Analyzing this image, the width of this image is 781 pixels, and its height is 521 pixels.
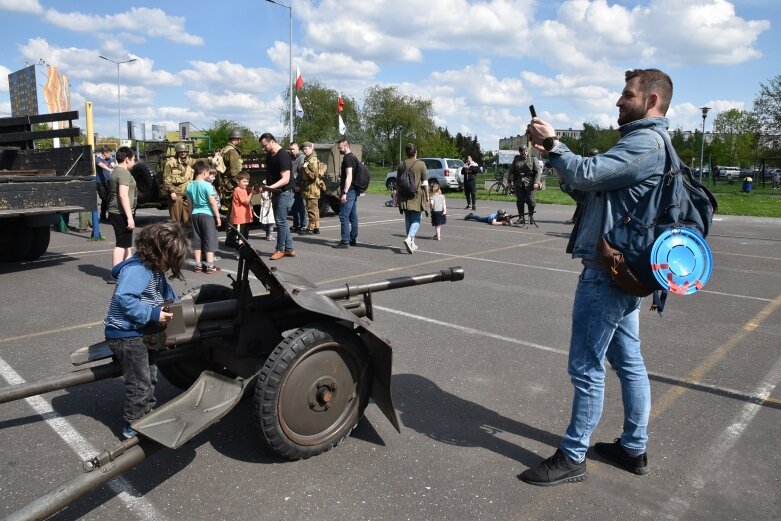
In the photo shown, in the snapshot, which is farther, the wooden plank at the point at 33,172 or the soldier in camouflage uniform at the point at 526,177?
the soldier in camouflage uniform at the point at 526,177

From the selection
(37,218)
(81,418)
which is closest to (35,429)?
(81,418)

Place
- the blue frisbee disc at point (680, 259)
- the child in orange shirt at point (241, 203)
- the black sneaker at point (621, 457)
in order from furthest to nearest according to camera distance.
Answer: the child in orange shirt at point (241, 203) < the black sneaker at point (621, 457) < the blue frisbee disc at point (680, 259)

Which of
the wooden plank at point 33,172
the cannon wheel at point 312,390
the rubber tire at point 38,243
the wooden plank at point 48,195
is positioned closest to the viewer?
the cannon wheel at point 312,390

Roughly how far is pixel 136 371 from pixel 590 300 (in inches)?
92.8

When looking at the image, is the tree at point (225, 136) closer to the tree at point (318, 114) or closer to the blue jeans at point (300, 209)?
the tree at point (318, 114)

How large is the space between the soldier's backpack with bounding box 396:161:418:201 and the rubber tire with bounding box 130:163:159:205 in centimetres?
727

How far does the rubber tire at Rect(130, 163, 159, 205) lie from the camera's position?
14.1m

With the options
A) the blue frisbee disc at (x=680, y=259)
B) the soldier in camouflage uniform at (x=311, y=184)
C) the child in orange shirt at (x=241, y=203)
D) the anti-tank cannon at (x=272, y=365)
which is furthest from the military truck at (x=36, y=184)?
the blue frisbee disc at (x=680, y=259)

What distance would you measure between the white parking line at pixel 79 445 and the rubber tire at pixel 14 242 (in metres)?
4.76

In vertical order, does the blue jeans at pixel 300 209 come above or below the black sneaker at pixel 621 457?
above

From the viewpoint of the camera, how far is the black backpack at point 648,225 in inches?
103

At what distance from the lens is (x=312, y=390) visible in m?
2.99

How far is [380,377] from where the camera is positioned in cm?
321

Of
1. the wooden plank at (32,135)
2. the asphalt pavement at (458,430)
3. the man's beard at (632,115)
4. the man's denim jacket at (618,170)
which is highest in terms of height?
the wooden plank at (32,135)
